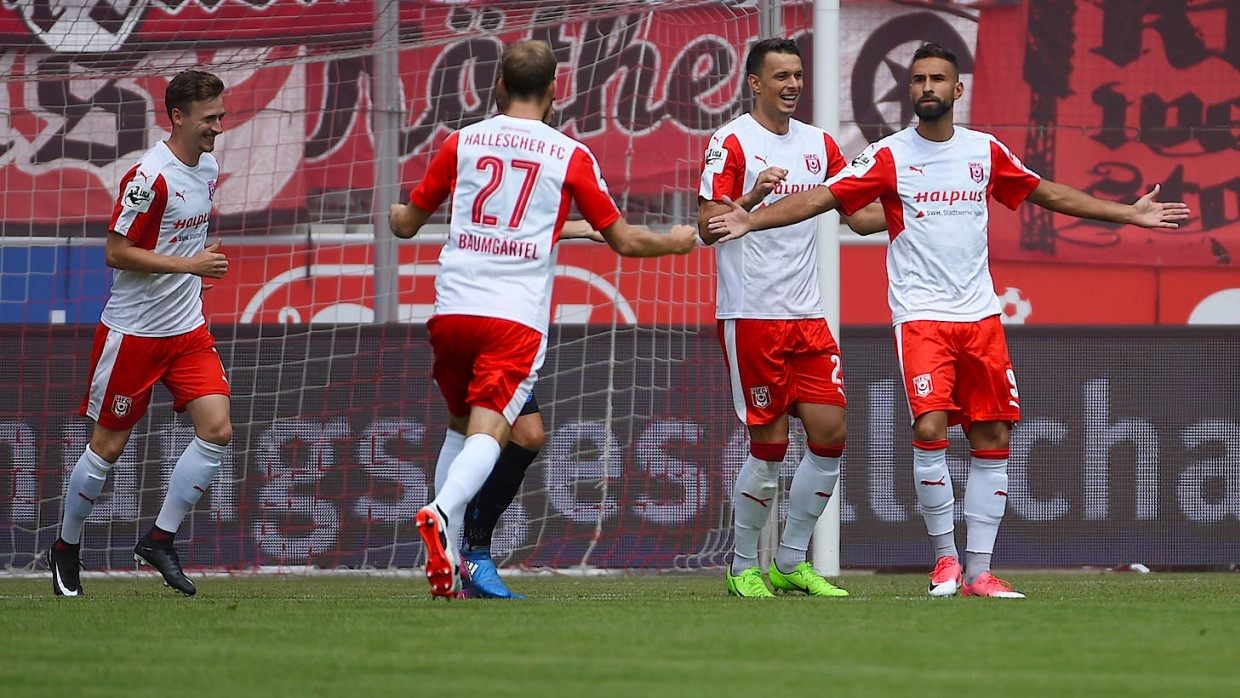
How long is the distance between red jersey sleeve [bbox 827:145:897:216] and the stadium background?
183 cm

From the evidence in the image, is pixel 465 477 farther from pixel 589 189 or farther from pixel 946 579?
pixel 946 579

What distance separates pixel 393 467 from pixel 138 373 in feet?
6.83

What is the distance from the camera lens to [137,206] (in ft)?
20.8

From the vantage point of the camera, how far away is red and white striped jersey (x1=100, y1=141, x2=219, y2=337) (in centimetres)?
636

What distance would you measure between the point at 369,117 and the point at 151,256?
358cm

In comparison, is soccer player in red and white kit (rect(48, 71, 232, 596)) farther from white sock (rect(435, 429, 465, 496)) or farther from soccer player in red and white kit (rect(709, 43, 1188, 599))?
soccer player in red and white kit (rect(709, 43, 1188, 599))

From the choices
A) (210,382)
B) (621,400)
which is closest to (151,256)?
(210,382)

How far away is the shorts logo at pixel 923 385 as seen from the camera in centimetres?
588

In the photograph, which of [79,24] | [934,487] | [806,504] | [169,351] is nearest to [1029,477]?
[806,504]

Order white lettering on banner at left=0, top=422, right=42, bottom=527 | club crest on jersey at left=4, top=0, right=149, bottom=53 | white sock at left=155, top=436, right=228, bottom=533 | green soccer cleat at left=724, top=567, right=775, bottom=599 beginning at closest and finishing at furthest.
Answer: green soccer cleat at left=724, top=567, right=775, bottom=599 < white sock at left=155, top=436, right=228, bottom=533 < white lettering on banner at left=0, top=422, right=42, bottom=527 < club crest on jersey at left=4, top=0, right=149, bottom=53

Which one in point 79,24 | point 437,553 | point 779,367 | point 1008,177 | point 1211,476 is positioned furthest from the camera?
point 79,24

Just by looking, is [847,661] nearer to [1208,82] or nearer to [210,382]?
[210,382]

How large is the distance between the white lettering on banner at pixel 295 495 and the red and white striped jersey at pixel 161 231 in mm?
1811

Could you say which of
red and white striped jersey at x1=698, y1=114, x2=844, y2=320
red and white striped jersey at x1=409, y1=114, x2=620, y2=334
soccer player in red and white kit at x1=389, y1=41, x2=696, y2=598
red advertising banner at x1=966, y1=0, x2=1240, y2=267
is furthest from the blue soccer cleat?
red advertising banner at x1=966, y1=0, x2=1240, y2=267
